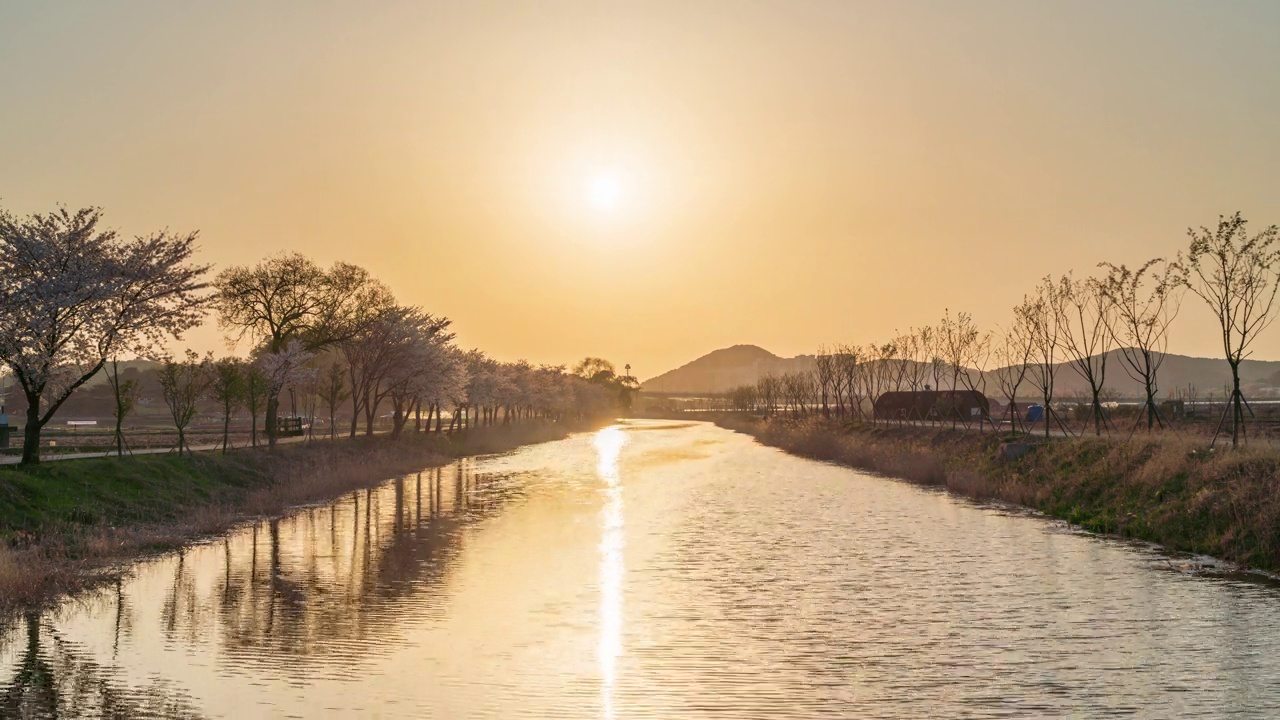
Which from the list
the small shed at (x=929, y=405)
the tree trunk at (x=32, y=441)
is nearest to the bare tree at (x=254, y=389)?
the tree trunk at (x=32, y=441)

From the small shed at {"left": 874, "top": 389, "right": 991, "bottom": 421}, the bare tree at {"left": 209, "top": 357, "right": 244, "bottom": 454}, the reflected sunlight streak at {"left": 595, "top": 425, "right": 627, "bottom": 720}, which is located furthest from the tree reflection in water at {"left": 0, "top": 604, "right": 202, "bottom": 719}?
the small shed at {"left": 874, "top": 389, "right": 991, "bottom": 421}

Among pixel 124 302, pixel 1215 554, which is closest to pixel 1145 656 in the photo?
pixel 1215 554

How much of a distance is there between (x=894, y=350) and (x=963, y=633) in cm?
9436

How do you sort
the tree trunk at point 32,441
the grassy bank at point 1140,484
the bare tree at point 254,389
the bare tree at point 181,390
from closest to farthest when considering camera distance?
1. the grassy bank at point 1140,484
2. the tree trunk at point 32,441
3. the bare tree at point 181,390
4. the bare tree at point 254,389

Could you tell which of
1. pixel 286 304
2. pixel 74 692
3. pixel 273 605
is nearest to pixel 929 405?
pixel 286 304

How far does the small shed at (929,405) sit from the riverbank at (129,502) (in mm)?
56657

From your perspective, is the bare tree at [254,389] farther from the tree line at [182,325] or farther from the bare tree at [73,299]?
the bare tree at [73,299]

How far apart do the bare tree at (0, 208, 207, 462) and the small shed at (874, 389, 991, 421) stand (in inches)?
2669

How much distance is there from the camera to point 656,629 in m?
21.1

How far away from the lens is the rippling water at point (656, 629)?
621 inches

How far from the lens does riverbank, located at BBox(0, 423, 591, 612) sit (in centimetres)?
2503

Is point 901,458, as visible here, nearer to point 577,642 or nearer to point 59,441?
point 577,642

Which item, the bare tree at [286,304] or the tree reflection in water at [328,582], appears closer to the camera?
the tree reflection in water at [328,582]

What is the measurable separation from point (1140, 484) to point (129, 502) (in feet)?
120
